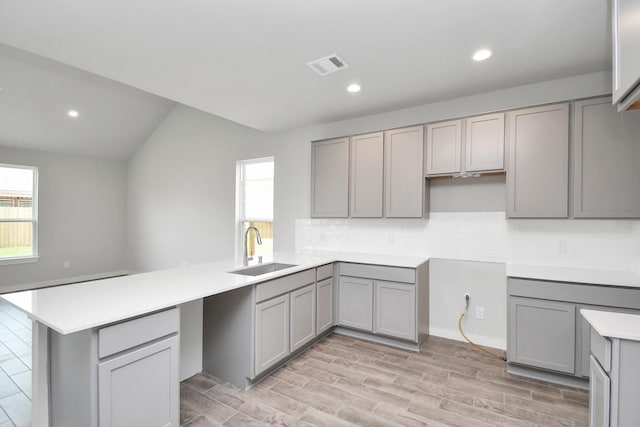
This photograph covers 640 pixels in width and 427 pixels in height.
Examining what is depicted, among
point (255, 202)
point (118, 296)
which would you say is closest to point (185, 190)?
point (255, 202)

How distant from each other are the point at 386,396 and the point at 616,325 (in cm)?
150

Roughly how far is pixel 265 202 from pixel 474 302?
10.4 feet

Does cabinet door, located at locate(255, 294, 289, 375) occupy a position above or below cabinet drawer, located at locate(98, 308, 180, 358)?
below

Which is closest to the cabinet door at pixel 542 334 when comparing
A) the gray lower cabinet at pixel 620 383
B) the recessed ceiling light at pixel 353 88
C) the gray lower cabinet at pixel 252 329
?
the gray lower cabinet at pixel 620 383

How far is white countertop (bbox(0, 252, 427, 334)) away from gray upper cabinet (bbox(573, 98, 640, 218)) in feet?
8.18

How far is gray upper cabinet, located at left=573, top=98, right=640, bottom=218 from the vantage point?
2.28 meters

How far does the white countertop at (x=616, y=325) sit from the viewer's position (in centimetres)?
123

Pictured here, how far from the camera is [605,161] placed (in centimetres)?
236

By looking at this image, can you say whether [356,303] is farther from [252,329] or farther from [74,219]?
[74,219]

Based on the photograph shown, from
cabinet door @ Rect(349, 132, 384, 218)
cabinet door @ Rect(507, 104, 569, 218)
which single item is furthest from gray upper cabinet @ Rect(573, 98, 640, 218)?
cabinet door @ Rect(349, 132, 384, 218)

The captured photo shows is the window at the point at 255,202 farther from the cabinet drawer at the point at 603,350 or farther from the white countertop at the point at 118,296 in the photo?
the cabinet drawer at the point at 603,350

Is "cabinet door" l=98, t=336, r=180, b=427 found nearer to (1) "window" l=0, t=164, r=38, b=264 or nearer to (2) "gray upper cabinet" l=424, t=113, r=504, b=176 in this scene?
(2) "gray upper cabinet" l=424, t=113, r=504, b=176

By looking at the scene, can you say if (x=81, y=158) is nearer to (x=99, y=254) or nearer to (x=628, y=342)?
(x=99, y=254)

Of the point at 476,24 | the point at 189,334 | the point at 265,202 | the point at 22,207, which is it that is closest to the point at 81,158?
the point at 22,207
